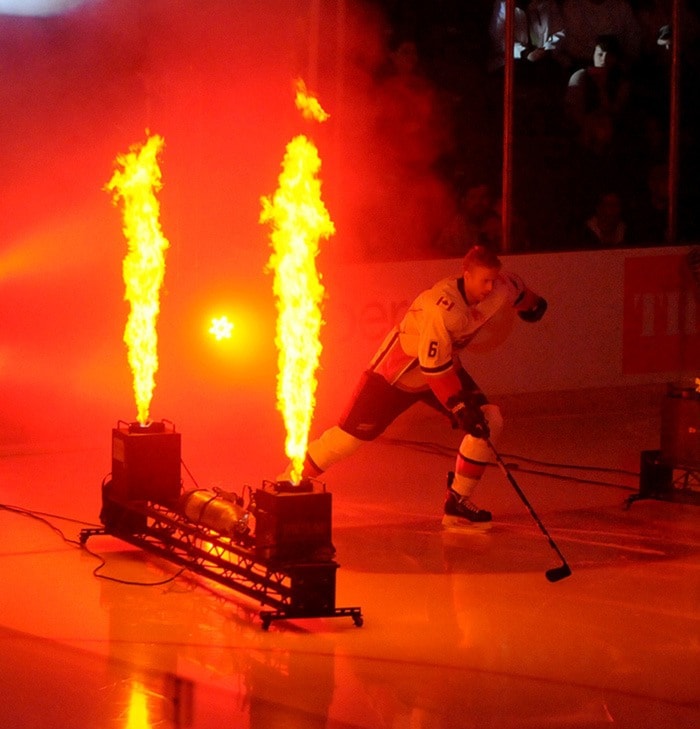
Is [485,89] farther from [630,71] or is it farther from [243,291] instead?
[243,291]

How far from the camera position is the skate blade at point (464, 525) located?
26.2ft

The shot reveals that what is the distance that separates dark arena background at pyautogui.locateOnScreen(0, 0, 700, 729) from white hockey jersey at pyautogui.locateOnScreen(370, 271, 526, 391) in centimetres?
64

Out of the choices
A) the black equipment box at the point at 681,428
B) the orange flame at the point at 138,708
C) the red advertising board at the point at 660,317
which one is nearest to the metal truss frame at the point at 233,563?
the orange flame at the point at 138,708

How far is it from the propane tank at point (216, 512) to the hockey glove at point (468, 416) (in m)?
1.10

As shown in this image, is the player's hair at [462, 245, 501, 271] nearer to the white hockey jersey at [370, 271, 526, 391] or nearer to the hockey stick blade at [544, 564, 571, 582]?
the white hockey jersey at [370, 271, 526, 391]

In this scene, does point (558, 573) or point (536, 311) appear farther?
point (536, 311)

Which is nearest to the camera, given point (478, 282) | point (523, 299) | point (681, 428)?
point (478, 282)

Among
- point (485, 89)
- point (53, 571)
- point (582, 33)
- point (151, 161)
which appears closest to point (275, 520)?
point (53, 571)

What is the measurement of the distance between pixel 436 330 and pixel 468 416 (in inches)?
18.1

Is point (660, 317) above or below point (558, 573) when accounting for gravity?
above

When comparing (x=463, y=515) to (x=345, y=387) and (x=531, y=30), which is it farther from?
(x=531, y=30)

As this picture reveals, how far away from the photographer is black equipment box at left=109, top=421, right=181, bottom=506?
23.8ft

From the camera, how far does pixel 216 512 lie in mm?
6727

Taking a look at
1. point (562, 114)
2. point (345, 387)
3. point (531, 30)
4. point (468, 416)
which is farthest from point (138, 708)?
point (562, 114)
